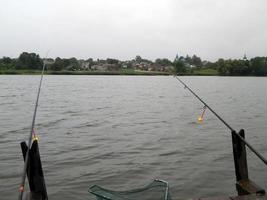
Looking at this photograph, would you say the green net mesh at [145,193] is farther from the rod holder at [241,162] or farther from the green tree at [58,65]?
the green tree at [58,65]

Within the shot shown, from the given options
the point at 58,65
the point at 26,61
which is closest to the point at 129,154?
the point at 26,61

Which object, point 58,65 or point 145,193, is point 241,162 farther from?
point 58,65

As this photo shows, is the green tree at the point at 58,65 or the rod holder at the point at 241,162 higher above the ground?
the green tree at the point at 58,65

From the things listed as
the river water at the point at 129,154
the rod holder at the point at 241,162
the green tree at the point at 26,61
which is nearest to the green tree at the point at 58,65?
the green tree at the point at 26,61

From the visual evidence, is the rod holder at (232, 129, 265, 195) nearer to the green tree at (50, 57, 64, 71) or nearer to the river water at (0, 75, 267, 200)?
the river water at (0, 75, 267, 200)

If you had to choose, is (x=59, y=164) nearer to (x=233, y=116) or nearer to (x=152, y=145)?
(x=152, y=145)

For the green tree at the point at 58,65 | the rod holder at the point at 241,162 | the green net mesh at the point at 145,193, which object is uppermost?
the green tree at the point at 58,65

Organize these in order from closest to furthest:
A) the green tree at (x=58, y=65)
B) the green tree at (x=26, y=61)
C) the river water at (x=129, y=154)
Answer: the river water at (x=129, y=154), the green tree at (x=26, y=61), the green tree at (x=58, y=65)

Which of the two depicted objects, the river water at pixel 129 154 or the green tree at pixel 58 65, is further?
the green tree at pixel 58 65

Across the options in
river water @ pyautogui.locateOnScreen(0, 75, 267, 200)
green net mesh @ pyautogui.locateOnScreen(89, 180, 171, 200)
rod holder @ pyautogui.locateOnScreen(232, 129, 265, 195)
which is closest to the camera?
green net mesh @ pyautogui.locateOnScreen(89, 180, 171, 200)

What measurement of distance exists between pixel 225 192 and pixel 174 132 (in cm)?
854

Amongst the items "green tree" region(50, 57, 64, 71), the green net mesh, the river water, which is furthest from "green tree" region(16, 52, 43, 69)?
the green net mesh

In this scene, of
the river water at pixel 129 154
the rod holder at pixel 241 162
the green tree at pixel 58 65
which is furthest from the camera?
the green tree at pixel 58 65

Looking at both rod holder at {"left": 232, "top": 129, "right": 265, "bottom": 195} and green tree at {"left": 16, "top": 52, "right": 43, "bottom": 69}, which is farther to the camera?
green tree at {"left": 16, "top": 52, "right": 43, "bottom": 69}
